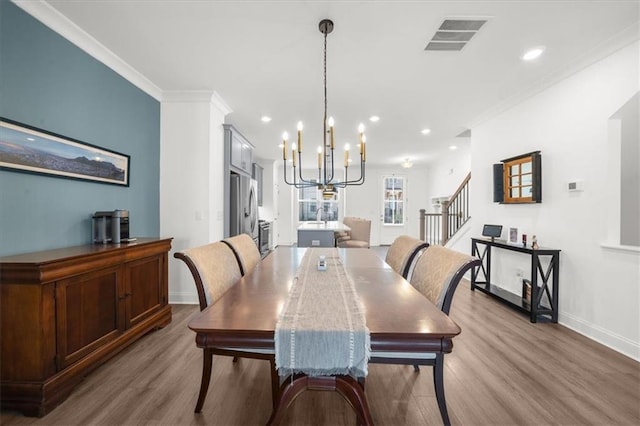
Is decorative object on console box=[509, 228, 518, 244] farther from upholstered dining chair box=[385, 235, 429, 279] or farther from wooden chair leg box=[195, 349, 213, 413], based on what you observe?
wooden chair leg box=[195, 349, 213, 413]

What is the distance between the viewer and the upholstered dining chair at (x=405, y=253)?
6.97 ft

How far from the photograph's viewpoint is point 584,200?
2.69m

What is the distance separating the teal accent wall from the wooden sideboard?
24 cm

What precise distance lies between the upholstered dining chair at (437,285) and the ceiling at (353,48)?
174 cm

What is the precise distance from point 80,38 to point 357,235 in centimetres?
A: 495

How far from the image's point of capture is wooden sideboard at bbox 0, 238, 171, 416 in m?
1.60

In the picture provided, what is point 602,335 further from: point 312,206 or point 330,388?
point 312,206

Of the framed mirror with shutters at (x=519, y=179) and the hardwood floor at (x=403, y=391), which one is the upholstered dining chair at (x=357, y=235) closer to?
the framed mirror with shutters at (x=519, y=179)

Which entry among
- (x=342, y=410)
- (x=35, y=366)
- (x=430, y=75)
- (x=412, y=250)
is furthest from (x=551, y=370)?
(x=35, y=366)

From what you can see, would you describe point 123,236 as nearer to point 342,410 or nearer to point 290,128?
point 342,410

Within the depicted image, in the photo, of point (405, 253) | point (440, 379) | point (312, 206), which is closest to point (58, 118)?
point (405, 253)

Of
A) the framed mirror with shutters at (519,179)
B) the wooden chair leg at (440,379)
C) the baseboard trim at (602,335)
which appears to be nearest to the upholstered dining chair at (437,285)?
the wooden chair leg at (440,379)

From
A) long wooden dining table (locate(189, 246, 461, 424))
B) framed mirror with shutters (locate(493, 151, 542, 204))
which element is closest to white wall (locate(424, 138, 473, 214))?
framed mirror with shutters (locate(493, 151, 542, 204))

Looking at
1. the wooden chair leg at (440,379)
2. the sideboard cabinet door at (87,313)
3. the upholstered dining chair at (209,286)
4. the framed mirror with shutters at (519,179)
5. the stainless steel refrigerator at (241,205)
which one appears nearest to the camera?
the wooden chair leg at (440,379)
